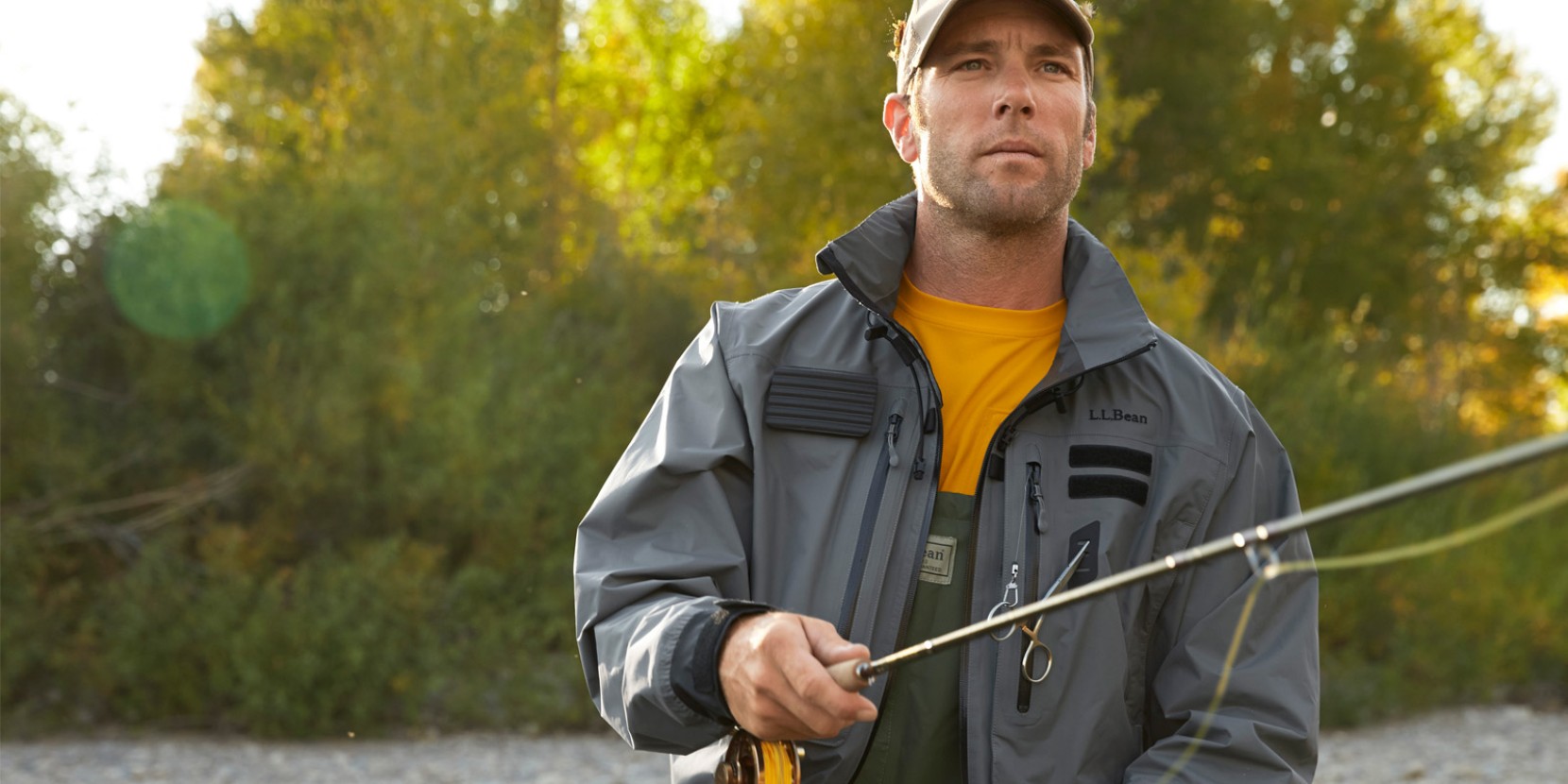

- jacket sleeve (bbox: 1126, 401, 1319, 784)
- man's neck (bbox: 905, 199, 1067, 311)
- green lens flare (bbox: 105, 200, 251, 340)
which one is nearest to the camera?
jacket sleeve (bbox: 1126, 401, 1319, 784)

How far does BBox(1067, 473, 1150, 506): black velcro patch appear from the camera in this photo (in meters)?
2.38

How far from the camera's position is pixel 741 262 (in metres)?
15.4

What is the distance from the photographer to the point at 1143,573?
5.62 feet

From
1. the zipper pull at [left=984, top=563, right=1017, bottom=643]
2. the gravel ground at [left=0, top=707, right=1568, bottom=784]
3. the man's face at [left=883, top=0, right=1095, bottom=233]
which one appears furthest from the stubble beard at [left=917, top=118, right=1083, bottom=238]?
the gravel ground at [left=0, top=707, right=1568, bottom=784]

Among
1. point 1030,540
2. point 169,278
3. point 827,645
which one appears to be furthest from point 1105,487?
point 169,278

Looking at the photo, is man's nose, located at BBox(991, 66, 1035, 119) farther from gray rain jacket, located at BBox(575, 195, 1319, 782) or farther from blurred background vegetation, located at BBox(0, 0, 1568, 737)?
blurred background vegetation, located at BBox(0, 0, 1568, 737)

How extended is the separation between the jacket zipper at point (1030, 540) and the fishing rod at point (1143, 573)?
3 centimetres

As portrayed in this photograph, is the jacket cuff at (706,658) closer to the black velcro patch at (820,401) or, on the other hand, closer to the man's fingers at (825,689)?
the man's fingers at (825,689)

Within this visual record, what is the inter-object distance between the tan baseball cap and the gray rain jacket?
0.39 m

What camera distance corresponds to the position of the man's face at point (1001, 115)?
2516mm

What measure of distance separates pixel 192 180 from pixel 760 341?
8368mm

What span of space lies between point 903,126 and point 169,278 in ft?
25.2

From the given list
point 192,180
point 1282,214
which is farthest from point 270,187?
point 1282,214

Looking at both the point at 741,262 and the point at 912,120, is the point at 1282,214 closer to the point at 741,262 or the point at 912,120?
the point at 741,262
